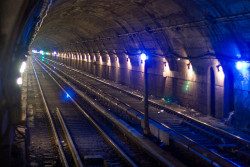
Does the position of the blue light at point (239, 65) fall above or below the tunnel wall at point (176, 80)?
above

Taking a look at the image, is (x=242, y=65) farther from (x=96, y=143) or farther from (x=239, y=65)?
(x=96, y=143)

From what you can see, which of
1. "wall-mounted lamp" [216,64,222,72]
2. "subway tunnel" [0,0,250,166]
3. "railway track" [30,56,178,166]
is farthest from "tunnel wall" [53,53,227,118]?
"railway track" [30,56,178,166]

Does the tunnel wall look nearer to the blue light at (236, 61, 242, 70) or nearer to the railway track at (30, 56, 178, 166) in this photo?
the blue light at (236, 61, 242, 70)

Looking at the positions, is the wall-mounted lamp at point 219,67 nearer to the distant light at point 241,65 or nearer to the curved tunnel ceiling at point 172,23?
the curved tunnel ceiling at point 172,23

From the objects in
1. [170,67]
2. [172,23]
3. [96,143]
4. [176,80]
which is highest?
[172,23]

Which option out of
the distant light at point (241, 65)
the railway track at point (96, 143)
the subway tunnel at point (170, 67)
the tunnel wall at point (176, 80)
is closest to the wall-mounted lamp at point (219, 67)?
the subway tunnel at point (170, 67)

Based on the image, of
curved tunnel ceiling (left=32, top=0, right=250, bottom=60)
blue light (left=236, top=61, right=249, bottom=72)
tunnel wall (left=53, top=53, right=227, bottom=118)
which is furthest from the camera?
tunnel wall (left=53, top=53, right=227, bottom=118)

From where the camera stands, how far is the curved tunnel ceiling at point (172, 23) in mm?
12024

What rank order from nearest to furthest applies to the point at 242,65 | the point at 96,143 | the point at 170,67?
the point at 96,143
the point at 242,65
the point at 170,67

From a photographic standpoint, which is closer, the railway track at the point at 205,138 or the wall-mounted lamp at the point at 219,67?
the railway track at the point at 205,138

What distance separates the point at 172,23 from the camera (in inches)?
648

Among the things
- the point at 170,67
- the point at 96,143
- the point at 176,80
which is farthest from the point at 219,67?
the point at 96,143

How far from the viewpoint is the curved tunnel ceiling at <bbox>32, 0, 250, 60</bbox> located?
12.0 metres

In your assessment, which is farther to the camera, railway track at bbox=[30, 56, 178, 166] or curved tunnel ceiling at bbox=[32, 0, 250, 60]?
curved tunnel ceiling at bbox=[32, 0, 250, 60]
